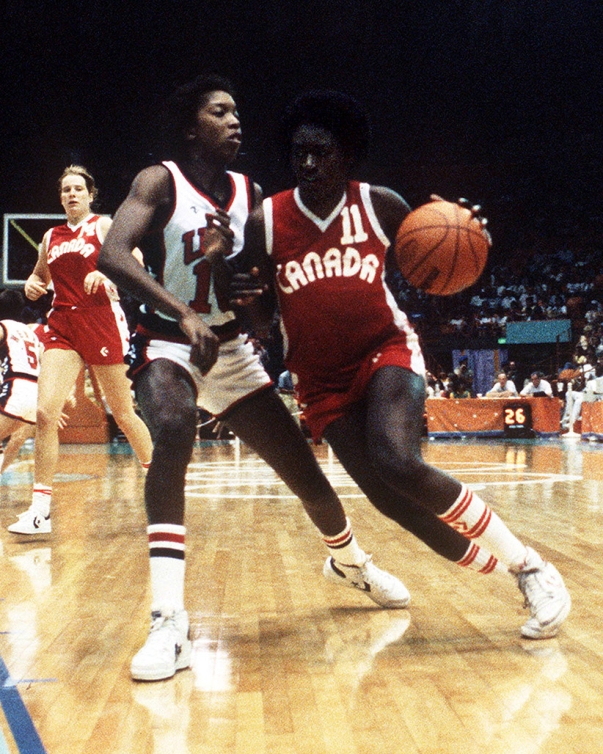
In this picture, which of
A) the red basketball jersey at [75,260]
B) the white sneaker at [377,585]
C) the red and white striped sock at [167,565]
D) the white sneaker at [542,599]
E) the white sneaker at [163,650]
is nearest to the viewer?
the white sneaker at [163,650]

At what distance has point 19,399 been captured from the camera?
6566 mm

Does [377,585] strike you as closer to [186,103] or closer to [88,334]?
[186,103]

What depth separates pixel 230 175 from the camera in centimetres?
299

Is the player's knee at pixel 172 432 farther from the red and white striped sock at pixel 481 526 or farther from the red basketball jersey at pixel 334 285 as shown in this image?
the red and white striped sock at pixel 481 526

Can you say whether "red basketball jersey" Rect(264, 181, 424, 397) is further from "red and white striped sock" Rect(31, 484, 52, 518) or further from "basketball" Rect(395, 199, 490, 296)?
"red and white striped sock" Rect(31, 484, 52, 518)

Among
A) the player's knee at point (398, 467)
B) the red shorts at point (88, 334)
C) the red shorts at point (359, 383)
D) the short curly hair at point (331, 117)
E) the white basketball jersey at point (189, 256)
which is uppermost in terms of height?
the short curly hair at point (331, 117)

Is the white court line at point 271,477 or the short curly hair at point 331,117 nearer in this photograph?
the short curly hair at point 331,117

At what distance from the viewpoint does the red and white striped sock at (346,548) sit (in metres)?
3.04

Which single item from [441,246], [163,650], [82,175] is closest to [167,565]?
[163,650]

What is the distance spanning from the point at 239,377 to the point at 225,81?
99 cm

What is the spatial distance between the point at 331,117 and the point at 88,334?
Answer: 8.53 ft

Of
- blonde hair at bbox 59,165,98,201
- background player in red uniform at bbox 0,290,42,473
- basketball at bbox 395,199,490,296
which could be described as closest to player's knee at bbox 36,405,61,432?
blonde hair at bbox 59,165,98,201

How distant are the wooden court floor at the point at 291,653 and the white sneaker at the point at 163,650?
0.11 ft

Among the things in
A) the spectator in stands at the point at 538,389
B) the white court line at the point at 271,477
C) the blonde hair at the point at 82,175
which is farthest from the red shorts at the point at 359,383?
the spectator in stands at the point at 538,389
